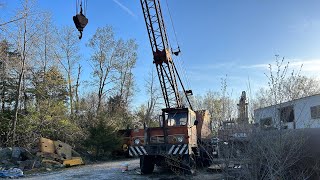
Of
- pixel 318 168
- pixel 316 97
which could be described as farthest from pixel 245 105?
pixel 316 97

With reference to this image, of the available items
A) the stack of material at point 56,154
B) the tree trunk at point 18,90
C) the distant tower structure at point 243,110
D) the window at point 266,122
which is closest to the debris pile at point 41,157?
the stack of material at point 56,154

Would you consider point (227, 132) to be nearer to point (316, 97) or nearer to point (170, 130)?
point (170, 130)

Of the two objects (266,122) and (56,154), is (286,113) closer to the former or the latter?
(266,122)


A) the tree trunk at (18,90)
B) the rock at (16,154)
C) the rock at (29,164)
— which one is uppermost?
the tree trunk at (18,90)

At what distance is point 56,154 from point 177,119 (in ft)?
31.2

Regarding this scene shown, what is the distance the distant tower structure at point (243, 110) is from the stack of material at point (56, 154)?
535 inches

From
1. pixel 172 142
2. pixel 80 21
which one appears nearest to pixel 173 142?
pixel 172 142

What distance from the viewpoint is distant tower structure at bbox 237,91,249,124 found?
311 inches

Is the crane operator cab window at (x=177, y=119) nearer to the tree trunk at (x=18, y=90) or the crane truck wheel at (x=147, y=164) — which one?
the crane truck wheel at (x=147, y=164)

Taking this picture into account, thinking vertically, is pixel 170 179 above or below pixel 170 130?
below

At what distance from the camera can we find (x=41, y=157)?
20.0 meters

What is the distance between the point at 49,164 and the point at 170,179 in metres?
9.18

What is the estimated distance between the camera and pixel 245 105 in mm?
8734

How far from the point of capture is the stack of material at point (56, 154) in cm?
2003
